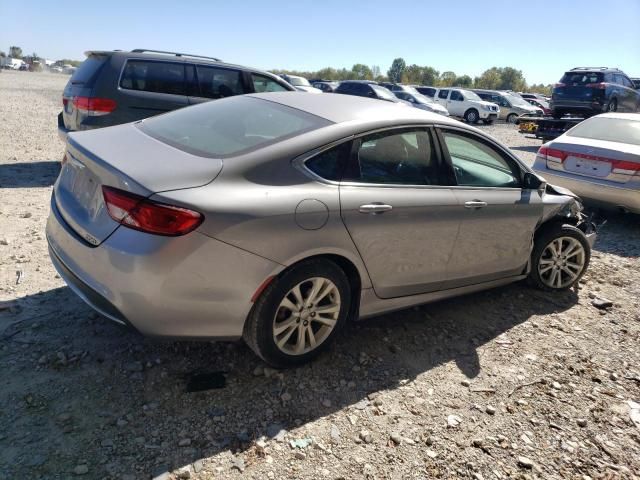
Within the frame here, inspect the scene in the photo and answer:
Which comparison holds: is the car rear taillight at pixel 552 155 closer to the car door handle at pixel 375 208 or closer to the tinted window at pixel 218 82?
the tinted window at pixel 218 82

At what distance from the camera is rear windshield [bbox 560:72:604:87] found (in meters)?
16.1

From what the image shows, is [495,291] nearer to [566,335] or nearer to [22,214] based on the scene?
[566,335]

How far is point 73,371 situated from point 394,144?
7.80 feet

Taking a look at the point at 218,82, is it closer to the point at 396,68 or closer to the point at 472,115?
the point at 472,115

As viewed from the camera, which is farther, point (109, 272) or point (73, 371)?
point (73, 371)

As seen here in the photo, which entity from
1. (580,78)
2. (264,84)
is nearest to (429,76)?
(580,78)

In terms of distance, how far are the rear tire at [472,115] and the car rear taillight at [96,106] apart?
21368 mm

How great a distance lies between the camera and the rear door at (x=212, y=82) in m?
7.35

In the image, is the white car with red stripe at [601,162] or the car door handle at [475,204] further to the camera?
the white car with red stripe at [601,162]

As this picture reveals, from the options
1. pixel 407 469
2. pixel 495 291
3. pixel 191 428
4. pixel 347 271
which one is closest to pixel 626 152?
pixel 495 291

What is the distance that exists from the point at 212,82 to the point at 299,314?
5.65 m

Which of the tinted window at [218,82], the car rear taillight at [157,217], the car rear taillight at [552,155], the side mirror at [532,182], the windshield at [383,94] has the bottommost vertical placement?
the car rear taillight at [157,217]

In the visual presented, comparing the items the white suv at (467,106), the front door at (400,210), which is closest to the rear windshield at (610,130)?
the front door at (400,210)

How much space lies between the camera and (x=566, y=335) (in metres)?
3.87
